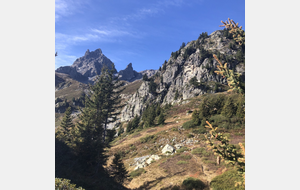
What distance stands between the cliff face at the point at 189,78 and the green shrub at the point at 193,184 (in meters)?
63.9

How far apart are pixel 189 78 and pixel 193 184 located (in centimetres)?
8328

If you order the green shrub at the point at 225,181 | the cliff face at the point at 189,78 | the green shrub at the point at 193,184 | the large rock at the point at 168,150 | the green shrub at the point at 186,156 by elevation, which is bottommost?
the large rock at the point at 168,150

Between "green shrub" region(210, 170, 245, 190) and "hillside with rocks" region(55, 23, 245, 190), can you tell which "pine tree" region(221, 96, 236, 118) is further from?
"green shrub" region(210, 170, 245, 190)

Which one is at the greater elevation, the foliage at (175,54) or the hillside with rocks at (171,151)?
the foliage at (175,54)

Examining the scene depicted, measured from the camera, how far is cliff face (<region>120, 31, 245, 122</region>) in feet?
253

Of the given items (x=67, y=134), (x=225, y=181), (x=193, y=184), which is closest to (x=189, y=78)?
(x=67, y=134)

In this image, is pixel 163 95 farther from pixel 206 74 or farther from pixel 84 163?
pixel 84 163

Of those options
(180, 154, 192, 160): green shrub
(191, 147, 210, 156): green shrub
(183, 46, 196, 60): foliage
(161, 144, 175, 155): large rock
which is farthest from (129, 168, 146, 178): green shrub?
(183, 46, 196, 60): foliage

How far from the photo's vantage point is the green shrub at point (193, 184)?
1026cm

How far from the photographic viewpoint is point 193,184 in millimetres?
10500

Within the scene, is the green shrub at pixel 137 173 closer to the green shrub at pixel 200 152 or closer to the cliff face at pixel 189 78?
the green shrub at pixel 200 152

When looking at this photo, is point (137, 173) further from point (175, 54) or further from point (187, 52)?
point (175, 54)

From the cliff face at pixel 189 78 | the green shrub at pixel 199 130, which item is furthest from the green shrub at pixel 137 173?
the cliff face at pixel 189 78
